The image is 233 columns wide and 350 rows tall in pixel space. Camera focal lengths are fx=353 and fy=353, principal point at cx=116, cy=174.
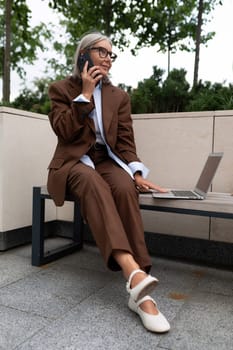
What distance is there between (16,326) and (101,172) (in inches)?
41.4

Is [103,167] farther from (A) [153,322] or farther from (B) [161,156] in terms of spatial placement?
(A) [153,322]

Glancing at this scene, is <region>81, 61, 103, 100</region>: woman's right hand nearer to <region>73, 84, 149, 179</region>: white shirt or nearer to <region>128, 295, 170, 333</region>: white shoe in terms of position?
<region>73, 84, 149, 179</region>: white shirt

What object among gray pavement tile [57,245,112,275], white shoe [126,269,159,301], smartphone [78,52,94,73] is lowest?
gray pavement tile [57,245,112,275]

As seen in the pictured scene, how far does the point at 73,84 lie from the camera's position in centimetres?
241

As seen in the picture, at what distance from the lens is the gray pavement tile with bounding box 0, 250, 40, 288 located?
2283 millimetres

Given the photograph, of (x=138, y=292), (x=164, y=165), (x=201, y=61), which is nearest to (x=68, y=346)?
(x=138, y=292)

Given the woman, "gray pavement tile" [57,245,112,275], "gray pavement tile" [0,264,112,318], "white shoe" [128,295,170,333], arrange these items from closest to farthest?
"white shoe" [128,295,170,333], the woman, "gray pavement tile" [0,264,112,318], "gray pavement tile" [57,245,112,275]

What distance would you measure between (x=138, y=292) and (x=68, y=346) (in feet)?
1.25

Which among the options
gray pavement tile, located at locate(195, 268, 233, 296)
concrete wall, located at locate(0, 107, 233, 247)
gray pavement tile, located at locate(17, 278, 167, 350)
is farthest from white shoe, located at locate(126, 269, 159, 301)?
concrete wall, located at locate(0, 107, 233, 247)

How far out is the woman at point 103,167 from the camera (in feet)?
5.75

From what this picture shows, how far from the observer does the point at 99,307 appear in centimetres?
188

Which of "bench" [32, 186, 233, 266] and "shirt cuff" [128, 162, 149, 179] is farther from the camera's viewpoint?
"shirt cuff" [128, 162, 149, 179]

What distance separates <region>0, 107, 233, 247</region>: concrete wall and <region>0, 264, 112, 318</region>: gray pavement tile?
2.39 feet

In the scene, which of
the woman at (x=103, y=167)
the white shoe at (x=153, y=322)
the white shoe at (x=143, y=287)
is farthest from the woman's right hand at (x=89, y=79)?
the white shoe at (x=153, y=322)
